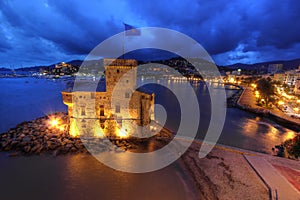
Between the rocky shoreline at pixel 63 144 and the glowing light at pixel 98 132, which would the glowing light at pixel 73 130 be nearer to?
the rocky shoreline at pixel 63 144

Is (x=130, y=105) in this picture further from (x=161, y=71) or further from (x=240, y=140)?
(x=161, y=71)

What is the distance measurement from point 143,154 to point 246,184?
752cm

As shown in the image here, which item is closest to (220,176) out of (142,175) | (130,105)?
(142,175)

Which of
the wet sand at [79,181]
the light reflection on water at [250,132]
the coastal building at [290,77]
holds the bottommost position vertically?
the wet sand at [79,181]

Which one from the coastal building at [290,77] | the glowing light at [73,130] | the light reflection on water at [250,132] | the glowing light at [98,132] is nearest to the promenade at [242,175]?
the light reflection on water at [250,132]

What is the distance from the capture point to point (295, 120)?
71.5ft

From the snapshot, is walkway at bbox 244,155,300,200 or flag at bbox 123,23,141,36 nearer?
walkway at bbox 244,155,300,200

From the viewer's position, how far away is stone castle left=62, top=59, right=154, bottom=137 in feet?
45.4

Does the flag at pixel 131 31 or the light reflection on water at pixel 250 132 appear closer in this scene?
the flag at pixel 131 31

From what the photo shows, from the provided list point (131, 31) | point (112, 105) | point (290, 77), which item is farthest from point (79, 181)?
point (290, 77)

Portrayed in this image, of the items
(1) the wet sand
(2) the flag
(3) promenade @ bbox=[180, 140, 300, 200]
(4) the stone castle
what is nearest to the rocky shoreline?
(4) the stone castle

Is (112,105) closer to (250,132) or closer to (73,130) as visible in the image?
(73,130)

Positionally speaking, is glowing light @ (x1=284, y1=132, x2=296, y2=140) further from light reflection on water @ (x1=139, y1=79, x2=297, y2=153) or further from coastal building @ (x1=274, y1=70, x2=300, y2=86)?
coastal building @ (x1=274, y1=70, x2=300, y2=86)

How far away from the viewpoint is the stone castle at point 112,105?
13.8 m
